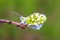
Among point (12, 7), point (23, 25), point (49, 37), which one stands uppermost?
point (12, 7)

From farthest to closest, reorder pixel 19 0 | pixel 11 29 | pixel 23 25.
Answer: pixel 19 0 < pixel 11 29 < pixel 23 25

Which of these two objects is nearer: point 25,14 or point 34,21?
point 34,21

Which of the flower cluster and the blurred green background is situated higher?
the blurred green background

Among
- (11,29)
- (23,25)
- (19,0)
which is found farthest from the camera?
(19,0)

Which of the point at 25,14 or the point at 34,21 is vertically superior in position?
the point at 25,14

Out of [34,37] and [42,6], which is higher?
[42,6]

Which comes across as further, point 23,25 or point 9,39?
point 9,39

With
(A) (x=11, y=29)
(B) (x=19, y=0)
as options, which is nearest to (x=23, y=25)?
(A) (x=11, y=29)

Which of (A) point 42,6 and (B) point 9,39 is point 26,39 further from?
(A) point 42,6

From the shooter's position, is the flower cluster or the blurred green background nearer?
the flower cluster

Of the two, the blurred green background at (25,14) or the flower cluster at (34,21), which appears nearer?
the flower cluster at (34,21)

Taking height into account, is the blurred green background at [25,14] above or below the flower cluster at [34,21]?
above
